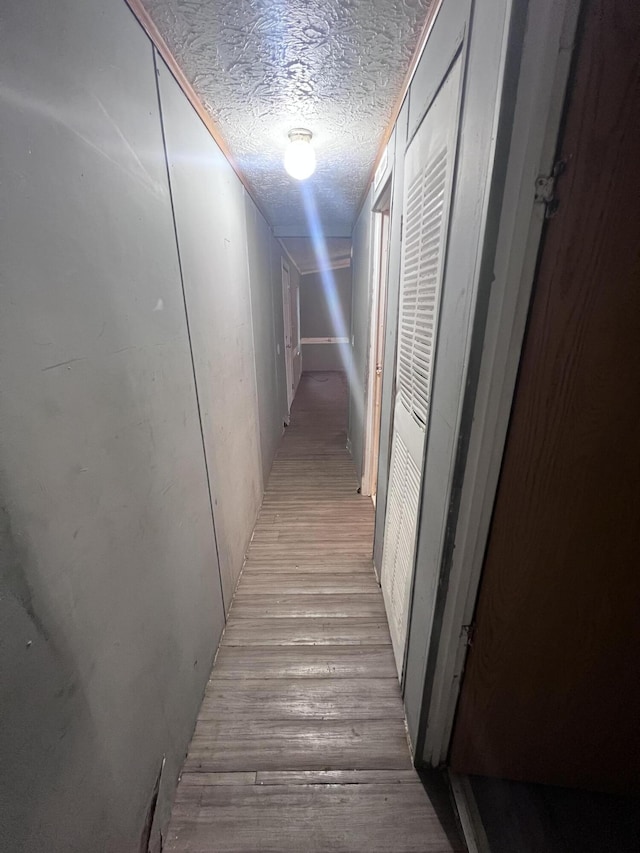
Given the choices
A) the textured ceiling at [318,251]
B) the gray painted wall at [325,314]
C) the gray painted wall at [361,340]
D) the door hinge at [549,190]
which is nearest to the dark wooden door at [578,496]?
the door hinge at [549,190]

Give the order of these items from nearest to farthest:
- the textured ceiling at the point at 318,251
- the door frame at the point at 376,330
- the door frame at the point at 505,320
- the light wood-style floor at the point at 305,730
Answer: the door frame at the point at 505,320
the light wood-style floor at the point at 305,730
the door frame at the point at 376,330
the textured ceiling at the point at 318,251

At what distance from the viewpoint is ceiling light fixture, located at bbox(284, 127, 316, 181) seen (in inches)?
61.3

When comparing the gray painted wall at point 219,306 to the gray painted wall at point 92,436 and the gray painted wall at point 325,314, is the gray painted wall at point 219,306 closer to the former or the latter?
the gray painted wall at point 92,436

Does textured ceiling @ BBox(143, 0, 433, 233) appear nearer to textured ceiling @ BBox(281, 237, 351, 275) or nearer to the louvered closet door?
the louvered closet door

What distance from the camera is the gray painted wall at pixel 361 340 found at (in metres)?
2.52

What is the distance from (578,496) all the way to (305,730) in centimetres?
130

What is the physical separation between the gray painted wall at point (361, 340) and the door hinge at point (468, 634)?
1.98m

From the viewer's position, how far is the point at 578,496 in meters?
0.70

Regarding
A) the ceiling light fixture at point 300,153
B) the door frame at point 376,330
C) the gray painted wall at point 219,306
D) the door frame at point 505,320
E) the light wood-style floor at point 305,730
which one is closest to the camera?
the door frame at point 505,320

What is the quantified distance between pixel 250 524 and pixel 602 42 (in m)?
2.36

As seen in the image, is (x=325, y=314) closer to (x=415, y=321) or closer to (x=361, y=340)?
(x=361, y=340)

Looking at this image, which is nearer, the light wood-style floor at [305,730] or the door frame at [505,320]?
the door frame at [505,320]

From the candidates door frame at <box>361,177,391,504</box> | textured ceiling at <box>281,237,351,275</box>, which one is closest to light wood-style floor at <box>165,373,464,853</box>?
door frame at <box>361,177,391,504</box>

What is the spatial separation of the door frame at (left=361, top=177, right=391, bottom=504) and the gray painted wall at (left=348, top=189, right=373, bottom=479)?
0.35 ft
